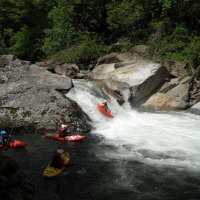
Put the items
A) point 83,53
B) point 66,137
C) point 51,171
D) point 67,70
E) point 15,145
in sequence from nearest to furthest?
1. point 51,171
2. point 15,145
3. point 66,137
4. point 67,70
5. point 83,53

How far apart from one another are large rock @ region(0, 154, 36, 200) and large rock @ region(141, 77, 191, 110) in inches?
551

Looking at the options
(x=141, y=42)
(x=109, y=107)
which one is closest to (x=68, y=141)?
(x=109, y=107)

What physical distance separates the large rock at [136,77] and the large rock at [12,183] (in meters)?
13.6

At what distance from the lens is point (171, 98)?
19875 millimetres

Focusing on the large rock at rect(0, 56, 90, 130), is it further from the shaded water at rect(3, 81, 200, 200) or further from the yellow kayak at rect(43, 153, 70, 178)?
the yellow kayak at rect(43, 153, 70, 178)

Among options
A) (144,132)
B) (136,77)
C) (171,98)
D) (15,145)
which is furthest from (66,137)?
(171,98)

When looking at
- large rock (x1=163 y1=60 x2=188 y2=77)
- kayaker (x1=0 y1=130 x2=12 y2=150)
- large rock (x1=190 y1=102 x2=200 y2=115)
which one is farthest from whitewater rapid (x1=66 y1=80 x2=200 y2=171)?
large rock (x1=163 y1=60 x2=188 y2=77)

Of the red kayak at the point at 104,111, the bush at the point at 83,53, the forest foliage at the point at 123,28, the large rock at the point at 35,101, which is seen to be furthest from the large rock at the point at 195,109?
the bush at the point at 83,53

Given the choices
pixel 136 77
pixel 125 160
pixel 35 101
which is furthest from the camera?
pixel 136 77

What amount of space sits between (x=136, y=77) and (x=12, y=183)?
49.4 ft

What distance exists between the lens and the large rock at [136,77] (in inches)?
782

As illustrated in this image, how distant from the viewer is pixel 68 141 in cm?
1396

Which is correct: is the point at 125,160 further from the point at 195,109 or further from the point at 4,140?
the point at 195,109

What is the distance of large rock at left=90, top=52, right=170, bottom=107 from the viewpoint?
19875mm
